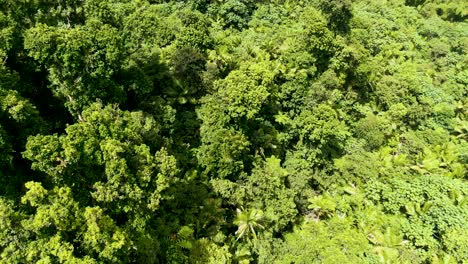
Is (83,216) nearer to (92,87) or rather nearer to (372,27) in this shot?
(92,87)

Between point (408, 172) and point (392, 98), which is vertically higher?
point (392, 98)

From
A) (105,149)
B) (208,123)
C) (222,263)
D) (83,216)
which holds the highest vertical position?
(105,149)

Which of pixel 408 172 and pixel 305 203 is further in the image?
pixel 408 172

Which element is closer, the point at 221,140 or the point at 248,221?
the point at 248,221

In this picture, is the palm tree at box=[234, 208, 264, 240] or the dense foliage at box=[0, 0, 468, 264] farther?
the palm tree at box=[234, 208, 264, 240]

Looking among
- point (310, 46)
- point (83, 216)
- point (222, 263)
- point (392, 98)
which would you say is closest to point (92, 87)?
point (83, 216)

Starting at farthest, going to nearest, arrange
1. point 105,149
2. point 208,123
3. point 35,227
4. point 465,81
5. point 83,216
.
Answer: point 465,81, point 208,123, point 105,149, point 83,216, point 35,227

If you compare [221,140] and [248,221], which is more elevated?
[221,140]

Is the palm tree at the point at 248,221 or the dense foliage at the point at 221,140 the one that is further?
the palm tree at the point at 248,221
